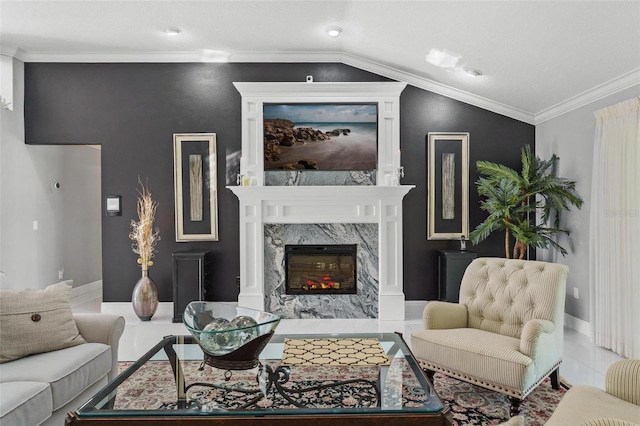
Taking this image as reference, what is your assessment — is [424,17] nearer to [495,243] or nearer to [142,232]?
[495,243]

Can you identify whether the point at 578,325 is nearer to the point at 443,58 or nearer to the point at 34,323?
the point at 443,58

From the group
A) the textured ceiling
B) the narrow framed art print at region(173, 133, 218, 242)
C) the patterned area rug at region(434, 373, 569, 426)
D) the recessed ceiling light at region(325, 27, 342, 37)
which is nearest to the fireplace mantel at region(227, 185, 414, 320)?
the narrow framed art print at region(173, 133, 218, 242)

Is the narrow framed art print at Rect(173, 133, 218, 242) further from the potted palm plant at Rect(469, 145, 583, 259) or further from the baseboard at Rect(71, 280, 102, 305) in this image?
the potted palm plant at Rect(469, 145, 583, 259)

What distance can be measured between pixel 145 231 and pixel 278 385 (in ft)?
11.7

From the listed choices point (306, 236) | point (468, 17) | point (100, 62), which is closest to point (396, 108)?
point (468, 17)

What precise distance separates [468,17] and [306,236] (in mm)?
2843

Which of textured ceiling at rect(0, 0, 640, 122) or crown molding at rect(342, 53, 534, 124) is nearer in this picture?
textured ceiling at rect(0, 0, 640, 122)

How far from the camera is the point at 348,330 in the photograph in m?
4.54

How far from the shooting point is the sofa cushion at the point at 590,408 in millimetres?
1614

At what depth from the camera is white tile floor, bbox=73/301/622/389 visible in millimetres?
3396

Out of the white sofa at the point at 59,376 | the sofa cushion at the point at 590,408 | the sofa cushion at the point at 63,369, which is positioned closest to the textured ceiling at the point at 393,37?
the sofa cushion at the point at 590,408

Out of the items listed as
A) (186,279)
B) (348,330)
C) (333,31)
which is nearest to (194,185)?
(186,279)

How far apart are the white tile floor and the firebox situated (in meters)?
0.38

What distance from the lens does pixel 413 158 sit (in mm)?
5223
